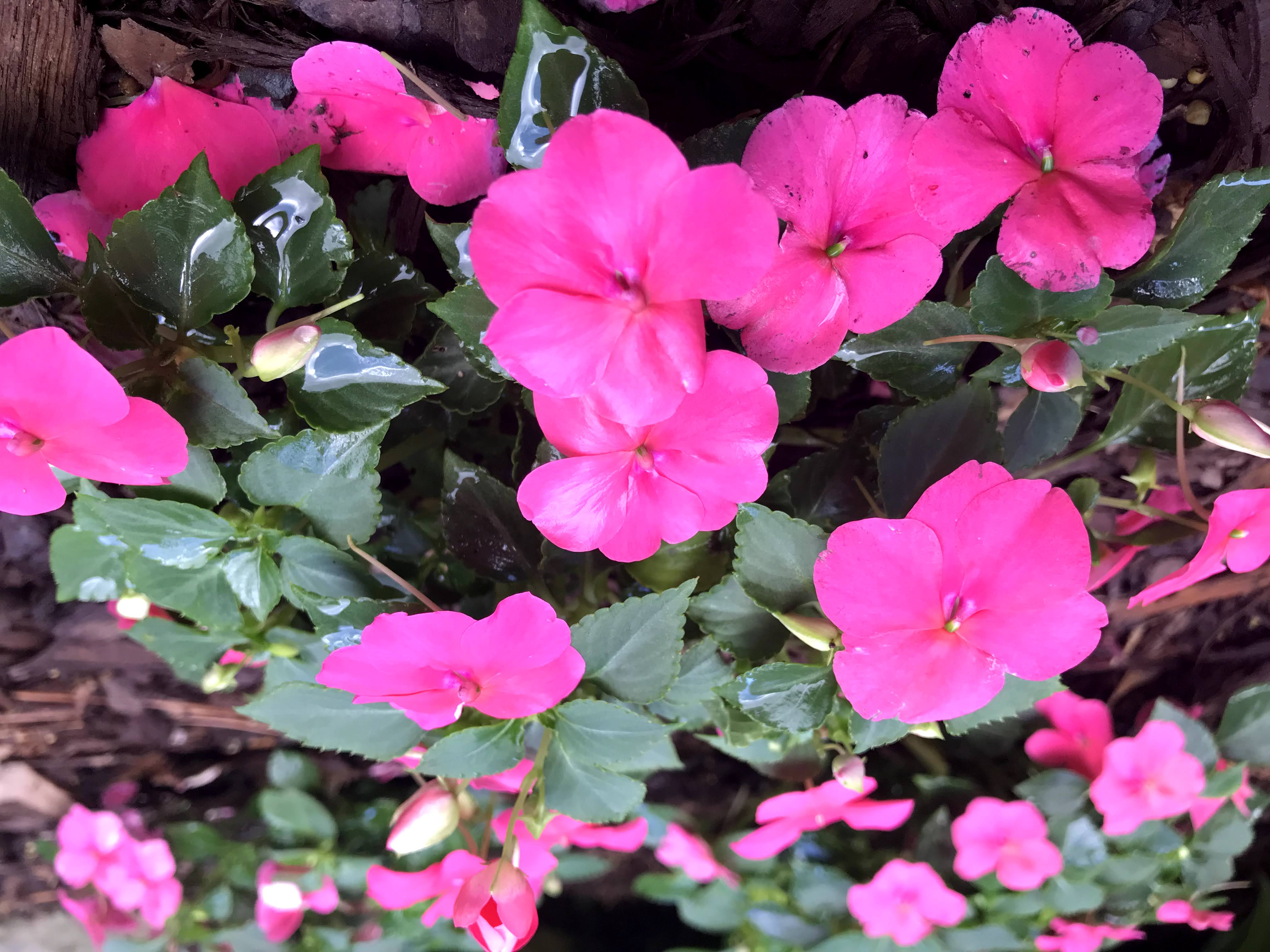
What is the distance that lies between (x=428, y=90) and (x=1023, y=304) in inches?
17.1

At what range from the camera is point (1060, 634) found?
501mm

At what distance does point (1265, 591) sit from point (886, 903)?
644 millimetres

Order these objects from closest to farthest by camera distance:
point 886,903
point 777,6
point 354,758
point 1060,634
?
point 1060,634 → point 777,6 → point 886,903 → point 354,758

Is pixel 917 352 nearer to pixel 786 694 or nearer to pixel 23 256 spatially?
pixel 786 694

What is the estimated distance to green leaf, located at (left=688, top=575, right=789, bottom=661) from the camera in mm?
627

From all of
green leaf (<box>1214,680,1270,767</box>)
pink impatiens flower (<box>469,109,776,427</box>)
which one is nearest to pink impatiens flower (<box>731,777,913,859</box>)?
green leaf (<box>1214,680,1270,767</box>)

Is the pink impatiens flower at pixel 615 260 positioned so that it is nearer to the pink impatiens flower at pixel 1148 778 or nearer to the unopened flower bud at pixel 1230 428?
the unopened flower bud at pixel 1230 428

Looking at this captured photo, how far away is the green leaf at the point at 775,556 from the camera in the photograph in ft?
1.84

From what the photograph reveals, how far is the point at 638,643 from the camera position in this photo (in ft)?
1.98

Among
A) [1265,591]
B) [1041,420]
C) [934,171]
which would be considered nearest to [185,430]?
[934,171]

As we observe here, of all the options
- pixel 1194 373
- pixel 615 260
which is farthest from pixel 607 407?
pixel 1194 373

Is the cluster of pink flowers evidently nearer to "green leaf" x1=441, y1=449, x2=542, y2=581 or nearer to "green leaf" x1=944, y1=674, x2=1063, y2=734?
"green leaf" x1=441, y1=449, x2=542, y2=581

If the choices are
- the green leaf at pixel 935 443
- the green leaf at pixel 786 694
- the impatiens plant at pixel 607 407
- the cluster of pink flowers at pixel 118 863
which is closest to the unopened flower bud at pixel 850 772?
the impatiens plant at pixel 607 407

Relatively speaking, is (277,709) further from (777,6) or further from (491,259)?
(777,6)
